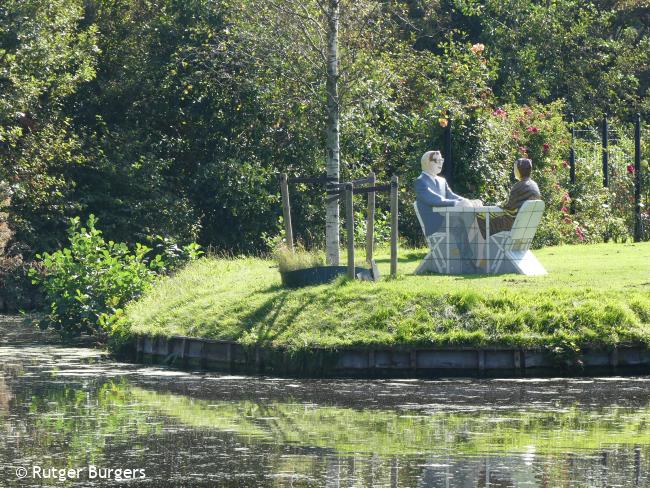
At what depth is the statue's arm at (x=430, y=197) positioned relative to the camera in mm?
21375

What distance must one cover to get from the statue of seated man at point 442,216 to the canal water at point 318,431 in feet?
17.6

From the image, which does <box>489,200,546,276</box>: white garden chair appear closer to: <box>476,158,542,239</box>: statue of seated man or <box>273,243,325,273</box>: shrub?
<box>476,158,542,239</box>: statue of seated man

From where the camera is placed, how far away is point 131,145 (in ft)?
108

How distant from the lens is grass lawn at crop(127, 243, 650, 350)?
1681 cm

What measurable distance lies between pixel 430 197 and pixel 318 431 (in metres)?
9.73

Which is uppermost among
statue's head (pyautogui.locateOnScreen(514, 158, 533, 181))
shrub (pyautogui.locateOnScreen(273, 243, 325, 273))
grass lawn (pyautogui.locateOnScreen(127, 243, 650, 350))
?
statue's head (pyautogui.locateOnScreen(514, 158, 533, 181))

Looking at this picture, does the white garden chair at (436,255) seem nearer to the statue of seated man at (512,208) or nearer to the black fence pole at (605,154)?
the statue of seated man at (512,208)

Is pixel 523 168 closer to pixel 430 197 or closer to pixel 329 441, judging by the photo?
pixel 430 197

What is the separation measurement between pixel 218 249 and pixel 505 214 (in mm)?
13064

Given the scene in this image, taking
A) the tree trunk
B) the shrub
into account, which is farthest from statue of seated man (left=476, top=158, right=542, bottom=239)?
the shrub

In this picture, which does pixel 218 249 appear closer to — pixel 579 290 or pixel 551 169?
pixel 551 169

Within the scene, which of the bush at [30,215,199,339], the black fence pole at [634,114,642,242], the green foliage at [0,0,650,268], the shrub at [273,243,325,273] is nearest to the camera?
the shrub at [273,243,325,273]

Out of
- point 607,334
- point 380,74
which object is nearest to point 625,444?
point 607,334

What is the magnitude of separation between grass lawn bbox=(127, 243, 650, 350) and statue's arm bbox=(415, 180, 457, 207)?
1309 mm
